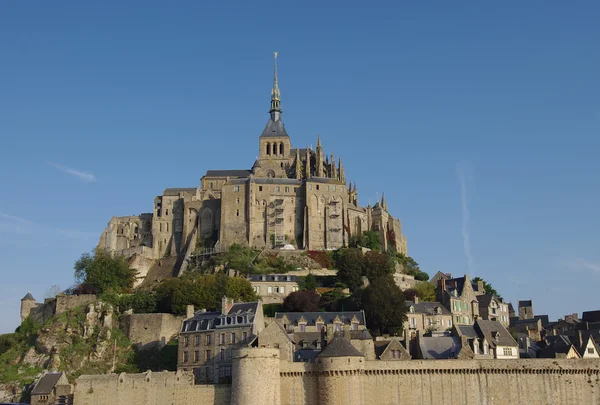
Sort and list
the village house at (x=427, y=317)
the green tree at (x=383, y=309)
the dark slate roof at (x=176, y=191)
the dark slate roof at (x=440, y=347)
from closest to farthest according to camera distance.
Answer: the dark slate roof at (x=440, y=347) < the green tree at (x=383, y=309) < the village house at (x=427, y=317) < the dark slate roof at (x=176, y=191)

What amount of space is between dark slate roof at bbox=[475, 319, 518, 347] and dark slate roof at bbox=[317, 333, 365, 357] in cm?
1145

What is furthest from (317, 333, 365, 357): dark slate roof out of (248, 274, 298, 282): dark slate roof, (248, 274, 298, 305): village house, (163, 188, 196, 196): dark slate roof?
(163, 188, 196, 196): dark slate roof

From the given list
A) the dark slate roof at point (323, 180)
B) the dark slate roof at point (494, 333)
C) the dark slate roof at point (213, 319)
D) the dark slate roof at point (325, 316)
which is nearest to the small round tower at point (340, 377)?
the dark slate roof at point (213, 319)

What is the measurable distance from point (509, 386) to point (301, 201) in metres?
40.7

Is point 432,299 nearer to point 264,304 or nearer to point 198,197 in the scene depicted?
point 264,304

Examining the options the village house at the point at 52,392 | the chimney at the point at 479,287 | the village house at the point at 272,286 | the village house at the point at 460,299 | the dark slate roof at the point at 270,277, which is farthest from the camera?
the chimney at the point at 479,287

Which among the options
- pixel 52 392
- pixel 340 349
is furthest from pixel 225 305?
pixel 52 392

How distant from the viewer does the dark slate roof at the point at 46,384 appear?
53.1 meters

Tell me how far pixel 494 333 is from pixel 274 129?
50.5 m

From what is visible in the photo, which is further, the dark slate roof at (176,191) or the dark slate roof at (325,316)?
the dark slate roof at (176,191)

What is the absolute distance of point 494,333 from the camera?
185ft

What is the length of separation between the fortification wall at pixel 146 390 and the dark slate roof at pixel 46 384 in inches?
144

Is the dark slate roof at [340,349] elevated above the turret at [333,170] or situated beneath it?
situated beneath

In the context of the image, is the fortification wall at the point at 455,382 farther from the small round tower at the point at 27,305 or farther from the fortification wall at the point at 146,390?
the small round tower at the point at 27,305
